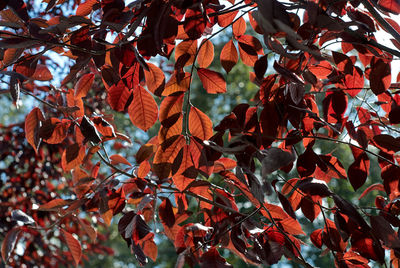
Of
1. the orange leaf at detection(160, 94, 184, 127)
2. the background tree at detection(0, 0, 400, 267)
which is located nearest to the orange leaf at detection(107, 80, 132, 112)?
the background tree at detection(0, 0, 400, 267)

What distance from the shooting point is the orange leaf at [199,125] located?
878 mm

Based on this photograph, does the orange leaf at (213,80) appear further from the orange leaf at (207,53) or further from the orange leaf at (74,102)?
the orange leaf at (74,102)

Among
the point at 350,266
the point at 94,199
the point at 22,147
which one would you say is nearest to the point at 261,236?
the point at 350,266

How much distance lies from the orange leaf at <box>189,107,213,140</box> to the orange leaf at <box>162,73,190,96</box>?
0.18 ft

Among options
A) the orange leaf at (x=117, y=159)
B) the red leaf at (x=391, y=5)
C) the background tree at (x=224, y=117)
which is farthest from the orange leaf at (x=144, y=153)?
the red leaf at (x=391, y=5)

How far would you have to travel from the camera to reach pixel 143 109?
92 centimetres

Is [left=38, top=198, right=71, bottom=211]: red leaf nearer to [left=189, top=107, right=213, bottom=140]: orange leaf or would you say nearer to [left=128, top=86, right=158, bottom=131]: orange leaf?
[left=128, top=86, right=158, bottom=131]: orange leaf

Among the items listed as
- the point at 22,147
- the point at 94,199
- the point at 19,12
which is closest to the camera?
the point at 19,12

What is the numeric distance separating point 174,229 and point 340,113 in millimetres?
562

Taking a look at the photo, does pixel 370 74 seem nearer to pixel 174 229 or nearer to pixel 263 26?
pixel 263 26

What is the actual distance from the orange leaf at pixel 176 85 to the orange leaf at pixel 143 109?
4 centimetres

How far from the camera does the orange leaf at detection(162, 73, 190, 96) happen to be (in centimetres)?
88

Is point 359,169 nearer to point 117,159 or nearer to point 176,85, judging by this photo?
point 176,85

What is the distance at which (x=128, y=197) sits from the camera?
44.4 inches
